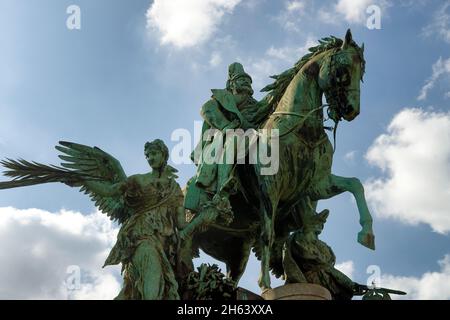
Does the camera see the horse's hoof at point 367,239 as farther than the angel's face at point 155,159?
No

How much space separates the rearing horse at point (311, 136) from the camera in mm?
11641

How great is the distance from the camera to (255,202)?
12.1 m

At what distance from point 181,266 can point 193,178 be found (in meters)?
1.41

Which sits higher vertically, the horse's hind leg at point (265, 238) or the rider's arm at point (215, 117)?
the rider's arm at point (215, 117)

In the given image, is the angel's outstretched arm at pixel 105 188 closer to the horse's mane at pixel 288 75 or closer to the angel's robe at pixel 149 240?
the angel's robe at pixel 149 240

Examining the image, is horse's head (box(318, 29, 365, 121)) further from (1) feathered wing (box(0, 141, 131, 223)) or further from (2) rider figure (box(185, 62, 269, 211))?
(1) feathered wing (box(0, 141, 131, 223))

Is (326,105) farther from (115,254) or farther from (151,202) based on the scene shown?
(115,254)

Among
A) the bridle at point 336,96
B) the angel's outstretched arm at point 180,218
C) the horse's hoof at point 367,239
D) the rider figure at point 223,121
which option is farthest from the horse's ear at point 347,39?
the angel's outstretched arm at point 180,218

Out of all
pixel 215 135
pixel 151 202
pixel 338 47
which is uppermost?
pixel 338 47

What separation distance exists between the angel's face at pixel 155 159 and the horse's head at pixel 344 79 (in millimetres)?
2364

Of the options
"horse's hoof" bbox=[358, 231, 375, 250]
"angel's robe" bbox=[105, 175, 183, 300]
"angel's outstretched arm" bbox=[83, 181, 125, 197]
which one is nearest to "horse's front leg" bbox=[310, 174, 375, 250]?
"horse's hoof" bbox=[358, 231, 375, 250]
